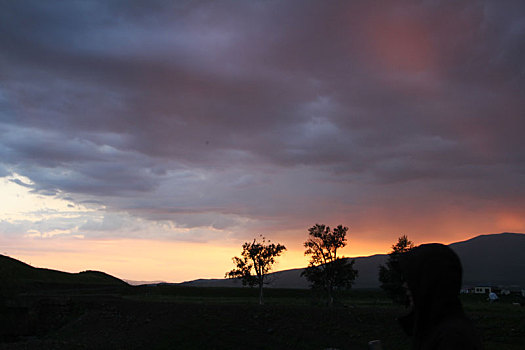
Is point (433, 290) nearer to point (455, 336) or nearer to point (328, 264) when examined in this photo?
point (455, 336)

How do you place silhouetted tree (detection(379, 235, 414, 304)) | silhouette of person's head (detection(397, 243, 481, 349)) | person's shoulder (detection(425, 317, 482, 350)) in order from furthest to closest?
silhouetted tree (detection(379, 235, 414, 304)) → silhouette of person's head (detection(397, 243, 481, 349)) → person's shoulder (detection(425, 317, 482, 350))

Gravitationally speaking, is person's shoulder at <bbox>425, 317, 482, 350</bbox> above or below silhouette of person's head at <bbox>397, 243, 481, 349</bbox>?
below

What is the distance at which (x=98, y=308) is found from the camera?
177ft

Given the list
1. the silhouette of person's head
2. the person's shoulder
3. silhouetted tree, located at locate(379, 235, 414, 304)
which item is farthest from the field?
the person's shoulder

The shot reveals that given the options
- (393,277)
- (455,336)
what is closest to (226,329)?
(393,277)

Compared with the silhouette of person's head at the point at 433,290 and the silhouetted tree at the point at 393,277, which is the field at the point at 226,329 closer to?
the silhouetted tree at the point at 393,277

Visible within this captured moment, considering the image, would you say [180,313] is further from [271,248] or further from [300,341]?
[271,248]

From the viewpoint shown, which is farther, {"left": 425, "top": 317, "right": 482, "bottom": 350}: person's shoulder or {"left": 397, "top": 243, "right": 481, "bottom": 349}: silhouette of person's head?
{"left": 397, "top": 243, "right": 481, "bottom": 349}: silhouette of person's head

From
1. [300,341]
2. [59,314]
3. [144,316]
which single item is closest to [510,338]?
[300,341]

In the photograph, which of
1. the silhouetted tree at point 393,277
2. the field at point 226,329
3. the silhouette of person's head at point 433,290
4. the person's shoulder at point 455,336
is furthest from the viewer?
the silhouetted tree at point 393,277

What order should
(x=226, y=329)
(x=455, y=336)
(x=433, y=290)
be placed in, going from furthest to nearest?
(x=226, y=329) < (x=433, y=290) < (x=455, y=336)

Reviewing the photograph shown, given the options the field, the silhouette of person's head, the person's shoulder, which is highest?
the silhouette of person's head

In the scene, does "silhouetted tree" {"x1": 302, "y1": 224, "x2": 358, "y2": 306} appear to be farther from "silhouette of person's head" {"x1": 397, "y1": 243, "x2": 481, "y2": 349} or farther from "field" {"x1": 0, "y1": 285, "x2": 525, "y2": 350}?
"silhouette of person's head" {"x1": 397, "y1": 243, "x2": 481, "y2": 349}

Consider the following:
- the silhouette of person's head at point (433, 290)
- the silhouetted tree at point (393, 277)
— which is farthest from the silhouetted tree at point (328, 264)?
the silhouette of person's head at point (433, 290)
